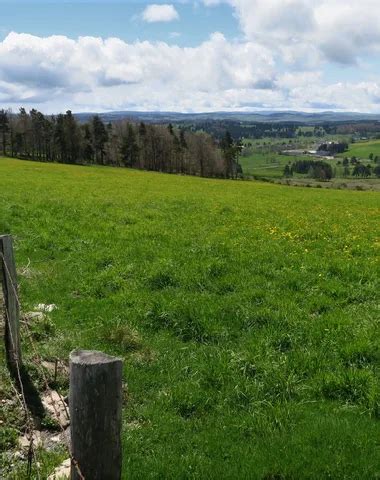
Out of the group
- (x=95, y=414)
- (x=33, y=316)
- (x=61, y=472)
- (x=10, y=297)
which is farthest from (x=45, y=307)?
(x=95, y=414)

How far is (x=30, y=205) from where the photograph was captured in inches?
978

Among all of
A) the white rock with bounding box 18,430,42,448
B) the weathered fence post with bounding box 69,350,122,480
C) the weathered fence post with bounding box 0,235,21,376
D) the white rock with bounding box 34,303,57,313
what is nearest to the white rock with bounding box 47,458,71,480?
the white rock with bounding box 18,430,42,448

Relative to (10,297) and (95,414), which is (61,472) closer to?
(95,414)

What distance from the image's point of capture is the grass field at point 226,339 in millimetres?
5785

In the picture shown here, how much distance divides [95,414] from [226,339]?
5.47m

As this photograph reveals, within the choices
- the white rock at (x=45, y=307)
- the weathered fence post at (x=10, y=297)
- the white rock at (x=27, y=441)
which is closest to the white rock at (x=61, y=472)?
the white rock at (x=27, y=441)

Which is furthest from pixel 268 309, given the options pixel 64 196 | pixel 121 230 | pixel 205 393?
pixel 64 196

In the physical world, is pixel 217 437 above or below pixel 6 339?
below

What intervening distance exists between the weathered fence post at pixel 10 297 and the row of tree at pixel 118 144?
104965mm

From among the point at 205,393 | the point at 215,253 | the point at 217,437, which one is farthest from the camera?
the point at 215,253

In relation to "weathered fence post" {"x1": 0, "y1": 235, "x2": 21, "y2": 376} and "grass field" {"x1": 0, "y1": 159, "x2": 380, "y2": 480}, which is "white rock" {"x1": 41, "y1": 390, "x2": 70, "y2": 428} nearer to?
"grass field" {"x1": 0, "y1": 159, "x2": 380, "y2": 480}

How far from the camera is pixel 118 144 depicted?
118062 millimetres

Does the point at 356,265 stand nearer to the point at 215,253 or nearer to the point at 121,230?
the point at 215,253

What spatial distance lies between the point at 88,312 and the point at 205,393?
4.01 meters
